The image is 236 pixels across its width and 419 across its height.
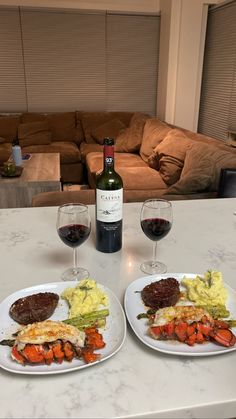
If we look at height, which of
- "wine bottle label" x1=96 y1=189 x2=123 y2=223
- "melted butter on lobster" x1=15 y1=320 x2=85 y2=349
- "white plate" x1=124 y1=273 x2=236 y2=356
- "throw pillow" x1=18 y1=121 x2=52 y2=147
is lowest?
"throw pillow" x1=18 y1=121 x2=52 y2=147

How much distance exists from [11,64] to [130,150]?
80.2 inches

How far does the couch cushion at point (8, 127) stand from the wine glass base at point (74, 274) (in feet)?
13.3

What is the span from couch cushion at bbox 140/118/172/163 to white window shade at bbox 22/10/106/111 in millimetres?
1364

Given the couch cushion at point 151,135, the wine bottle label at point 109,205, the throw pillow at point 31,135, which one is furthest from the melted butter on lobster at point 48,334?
the throw pillow at point 31,135

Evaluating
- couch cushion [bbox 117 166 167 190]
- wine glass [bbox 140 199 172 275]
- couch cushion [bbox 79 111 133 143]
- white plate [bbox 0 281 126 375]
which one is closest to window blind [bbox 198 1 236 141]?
couch cushion [bbox 79 111 133 143]

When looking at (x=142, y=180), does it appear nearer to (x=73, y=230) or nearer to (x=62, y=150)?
(x=62, y=150)

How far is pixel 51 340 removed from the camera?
0.55 metres

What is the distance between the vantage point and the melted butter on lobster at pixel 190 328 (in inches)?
23.5

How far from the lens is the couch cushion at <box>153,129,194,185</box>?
2693 millimetres

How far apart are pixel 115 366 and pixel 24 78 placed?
15.6 feet

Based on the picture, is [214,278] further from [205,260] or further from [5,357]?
[5,357]

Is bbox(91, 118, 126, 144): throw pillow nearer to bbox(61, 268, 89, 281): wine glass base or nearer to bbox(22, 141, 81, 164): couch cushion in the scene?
bbox(22, 141, 81, 164): couch cushion

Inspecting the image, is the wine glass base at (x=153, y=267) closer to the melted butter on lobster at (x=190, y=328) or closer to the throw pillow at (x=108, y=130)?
the melted butter on lobster at (x=190, y=328)

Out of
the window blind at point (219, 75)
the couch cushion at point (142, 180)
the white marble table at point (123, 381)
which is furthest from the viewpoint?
the window blind at point (219, 75)
